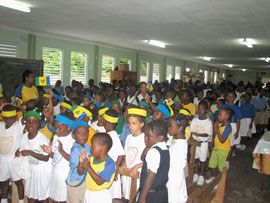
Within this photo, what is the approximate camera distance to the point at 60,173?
3.24 meters

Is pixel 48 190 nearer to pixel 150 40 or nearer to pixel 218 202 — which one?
pixel 218 202

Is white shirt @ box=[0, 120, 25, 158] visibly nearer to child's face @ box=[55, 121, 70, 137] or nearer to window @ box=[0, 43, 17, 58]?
child's face @ box=[55, 121, 70, 137]

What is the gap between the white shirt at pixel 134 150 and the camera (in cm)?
344

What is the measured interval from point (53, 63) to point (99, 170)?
9072 mm

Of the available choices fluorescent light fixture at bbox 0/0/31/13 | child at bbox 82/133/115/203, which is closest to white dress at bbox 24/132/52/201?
child at bbox 82/133/115/203

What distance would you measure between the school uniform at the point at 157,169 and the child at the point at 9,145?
5.73ft

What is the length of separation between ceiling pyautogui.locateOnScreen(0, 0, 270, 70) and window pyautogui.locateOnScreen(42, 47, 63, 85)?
1056mm

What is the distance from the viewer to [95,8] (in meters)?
6.36

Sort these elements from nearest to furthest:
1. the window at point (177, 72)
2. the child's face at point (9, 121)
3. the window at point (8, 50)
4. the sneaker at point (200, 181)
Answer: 1. the child's face at point (9, 121)
2. the sneaker at point (200, 181)
3. the window at point (8, 50)
4. the window at point (177, 72)

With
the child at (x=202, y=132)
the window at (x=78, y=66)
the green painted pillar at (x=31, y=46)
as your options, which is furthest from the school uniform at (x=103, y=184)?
the window at (x=78, y=66)

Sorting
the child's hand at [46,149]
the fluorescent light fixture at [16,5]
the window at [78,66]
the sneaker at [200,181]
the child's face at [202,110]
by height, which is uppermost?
the fluorescent light fixture at [16,5]

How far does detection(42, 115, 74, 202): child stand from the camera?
127 inches

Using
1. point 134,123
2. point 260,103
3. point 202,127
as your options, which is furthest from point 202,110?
point 260,103

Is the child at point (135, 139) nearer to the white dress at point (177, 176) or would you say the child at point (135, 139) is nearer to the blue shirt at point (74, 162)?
the white dress at point (177, 176)
